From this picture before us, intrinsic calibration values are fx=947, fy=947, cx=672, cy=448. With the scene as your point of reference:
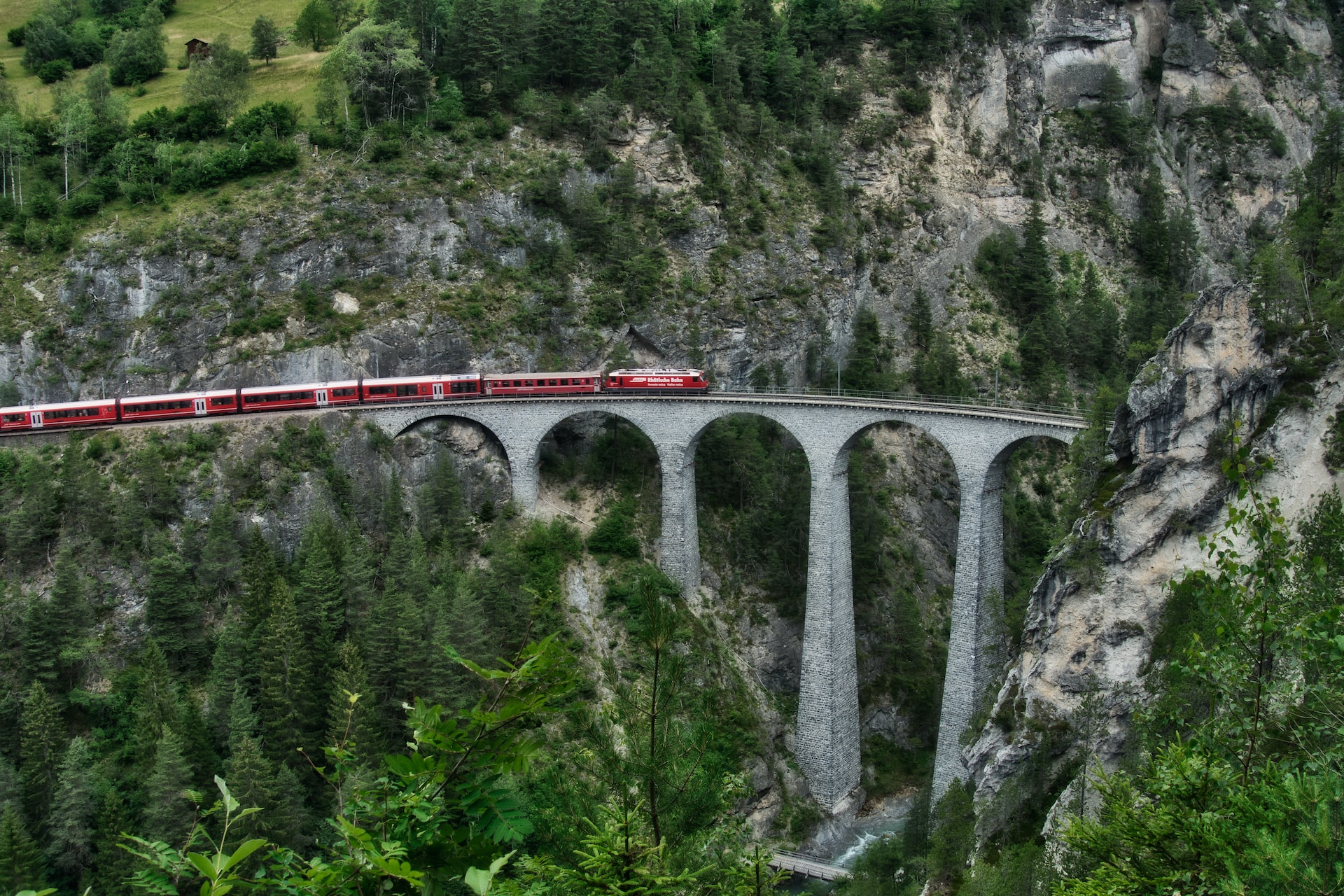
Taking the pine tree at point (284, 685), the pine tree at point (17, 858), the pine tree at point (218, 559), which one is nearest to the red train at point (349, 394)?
the pine tree at point (218, 559)

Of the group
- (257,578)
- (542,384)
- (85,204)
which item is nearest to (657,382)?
(542,384)

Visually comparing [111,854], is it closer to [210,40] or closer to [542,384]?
[542,384]

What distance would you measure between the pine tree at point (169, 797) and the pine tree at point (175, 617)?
30.7ft

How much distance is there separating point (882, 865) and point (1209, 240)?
225ft

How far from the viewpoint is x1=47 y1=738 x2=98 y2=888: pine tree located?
34.5m

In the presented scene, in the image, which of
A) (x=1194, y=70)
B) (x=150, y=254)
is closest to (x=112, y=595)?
(x=150, y=254)

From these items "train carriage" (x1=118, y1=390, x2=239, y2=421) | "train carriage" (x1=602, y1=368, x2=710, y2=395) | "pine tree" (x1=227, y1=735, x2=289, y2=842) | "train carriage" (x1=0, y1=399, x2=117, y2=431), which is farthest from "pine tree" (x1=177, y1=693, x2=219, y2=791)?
"train carriage" (x1=602, y1=368, x2=710, y2=395)

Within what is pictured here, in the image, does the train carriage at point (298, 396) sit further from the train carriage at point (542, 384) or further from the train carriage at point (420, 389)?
the train carriage at point (542, 384)

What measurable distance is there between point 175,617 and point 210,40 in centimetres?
6176

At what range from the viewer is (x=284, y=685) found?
39.8m

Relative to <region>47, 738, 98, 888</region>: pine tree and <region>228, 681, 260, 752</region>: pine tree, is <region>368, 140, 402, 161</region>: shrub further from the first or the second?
<region>47, 738, 98, 888</region>: pine tree

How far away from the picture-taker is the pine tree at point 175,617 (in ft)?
144

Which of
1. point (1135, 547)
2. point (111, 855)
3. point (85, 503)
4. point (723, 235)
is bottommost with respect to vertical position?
point (111, 855)

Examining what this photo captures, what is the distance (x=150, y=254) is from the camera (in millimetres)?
57094
